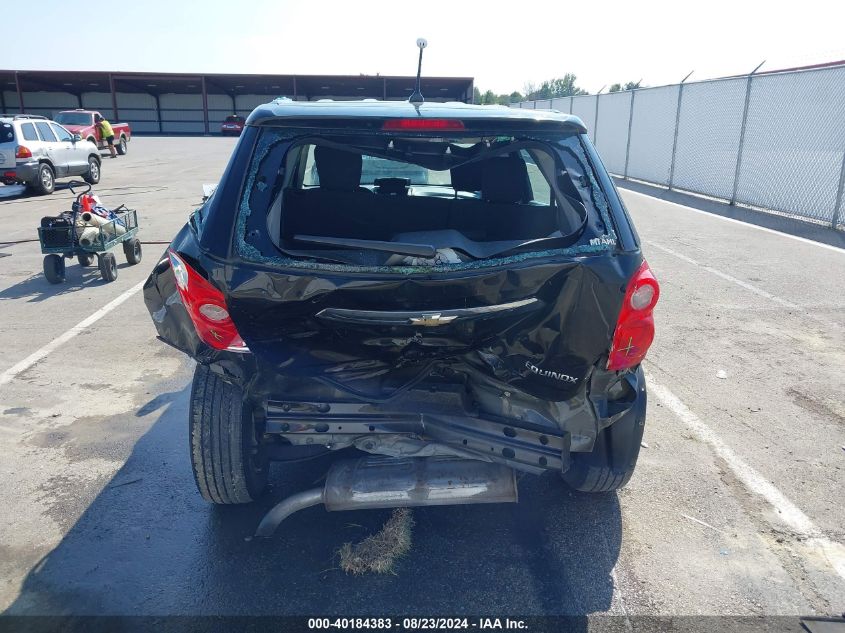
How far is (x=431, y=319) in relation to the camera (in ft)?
8.42

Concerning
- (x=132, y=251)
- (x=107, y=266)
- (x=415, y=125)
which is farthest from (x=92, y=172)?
(x=415, y=125)

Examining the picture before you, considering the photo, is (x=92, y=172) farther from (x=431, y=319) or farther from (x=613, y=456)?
(x=613, y=456)

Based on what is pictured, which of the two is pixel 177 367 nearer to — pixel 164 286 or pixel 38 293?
pixel 164 286

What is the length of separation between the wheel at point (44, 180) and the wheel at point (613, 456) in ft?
53.9

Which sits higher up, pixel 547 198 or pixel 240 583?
pixel 547 198

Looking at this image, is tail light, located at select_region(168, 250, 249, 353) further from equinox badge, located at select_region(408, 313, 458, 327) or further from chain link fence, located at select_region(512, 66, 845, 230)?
chain link fence, located at select_region(512, 66, 845, 230)

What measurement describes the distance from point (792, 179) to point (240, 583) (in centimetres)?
1329

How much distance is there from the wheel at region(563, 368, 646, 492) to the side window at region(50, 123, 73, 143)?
18.1 metres

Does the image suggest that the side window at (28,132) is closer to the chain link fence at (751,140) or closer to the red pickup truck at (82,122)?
the red pickup truck at (82,122)

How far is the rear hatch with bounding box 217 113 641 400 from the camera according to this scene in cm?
256

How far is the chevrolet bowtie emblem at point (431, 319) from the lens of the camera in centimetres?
256

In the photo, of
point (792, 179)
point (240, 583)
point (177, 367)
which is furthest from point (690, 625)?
point (792, 179)

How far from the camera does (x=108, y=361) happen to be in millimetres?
5395

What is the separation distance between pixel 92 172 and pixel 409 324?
63.4 ft
